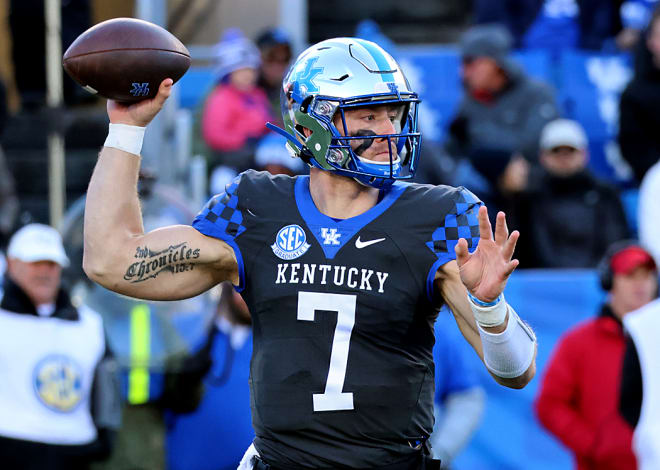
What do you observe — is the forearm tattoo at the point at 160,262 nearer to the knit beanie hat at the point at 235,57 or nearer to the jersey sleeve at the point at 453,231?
the jersey sleeve at the point at 453,231

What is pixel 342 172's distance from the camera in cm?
361

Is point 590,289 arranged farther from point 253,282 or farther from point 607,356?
point 253,282

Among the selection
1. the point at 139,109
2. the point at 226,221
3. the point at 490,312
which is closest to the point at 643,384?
the point at 490,312

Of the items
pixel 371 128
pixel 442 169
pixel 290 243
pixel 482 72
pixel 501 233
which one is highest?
pixel 371 128

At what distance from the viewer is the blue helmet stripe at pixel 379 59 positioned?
362 centimetres

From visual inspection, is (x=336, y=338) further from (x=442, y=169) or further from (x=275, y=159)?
(x=442, y=169)

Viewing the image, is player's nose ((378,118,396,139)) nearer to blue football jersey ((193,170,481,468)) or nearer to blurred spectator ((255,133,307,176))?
blue football jersey ((193,170,481,468))

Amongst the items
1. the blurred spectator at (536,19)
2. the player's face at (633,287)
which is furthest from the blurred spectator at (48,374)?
the blurred spectator at (536,19)

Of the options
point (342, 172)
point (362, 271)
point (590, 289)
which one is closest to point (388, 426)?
point (362, 271)

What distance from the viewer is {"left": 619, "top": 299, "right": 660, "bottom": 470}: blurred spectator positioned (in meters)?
4.21

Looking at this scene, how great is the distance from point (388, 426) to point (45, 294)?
11.4 feet

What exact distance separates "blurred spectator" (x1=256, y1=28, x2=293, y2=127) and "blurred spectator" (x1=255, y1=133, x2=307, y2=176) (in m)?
0.98

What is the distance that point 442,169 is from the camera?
7625mm

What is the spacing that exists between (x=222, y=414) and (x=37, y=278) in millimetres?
1193
